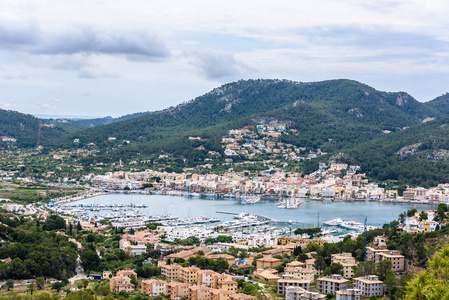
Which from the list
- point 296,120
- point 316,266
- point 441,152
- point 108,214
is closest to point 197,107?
point 296,120

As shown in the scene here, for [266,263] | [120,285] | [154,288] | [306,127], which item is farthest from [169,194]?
[154,288]

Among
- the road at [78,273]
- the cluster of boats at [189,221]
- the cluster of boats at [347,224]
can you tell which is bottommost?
the road at [78,273]

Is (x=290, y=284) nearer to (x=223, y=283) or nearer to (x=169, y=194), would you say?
(x=223, y=283)

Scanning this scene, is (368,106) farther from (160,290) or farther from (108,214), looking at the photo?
(160,290)

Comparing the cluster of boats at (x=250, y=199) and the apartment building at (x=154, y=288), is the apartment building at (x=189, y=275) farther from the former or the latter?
the cluster of boats at (x=250, y=199)

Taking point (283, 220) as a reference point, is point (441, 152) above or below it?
above

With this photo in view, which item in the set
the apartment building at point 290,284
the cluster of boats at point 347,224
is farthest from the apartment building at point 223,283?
the cluster of boats at point 347,224
